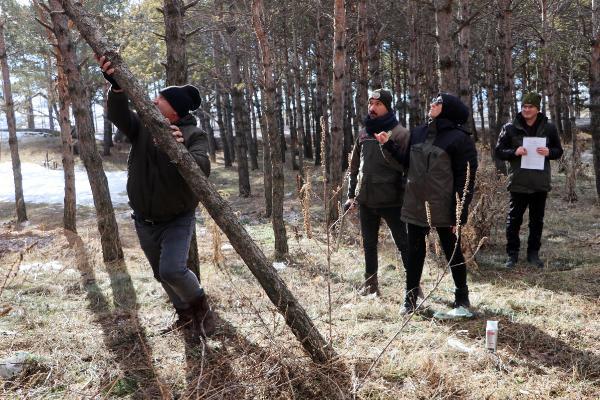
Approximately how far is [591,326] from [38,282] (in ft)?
17.4

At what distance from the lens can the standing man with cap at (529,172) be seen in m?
5.18

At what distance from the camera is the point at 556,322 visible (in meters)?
3.64

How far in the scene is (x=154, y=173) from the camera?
3.24m

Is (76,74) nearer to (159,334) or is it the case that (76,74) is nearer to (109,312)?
(109,312)

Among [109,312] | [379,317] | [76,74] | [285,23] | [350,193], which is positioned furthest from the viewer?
[285,23]

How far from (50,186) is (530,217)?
21.6 metres

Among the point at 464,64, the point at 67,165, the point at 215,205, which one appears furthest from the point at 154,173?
the point at 464,64

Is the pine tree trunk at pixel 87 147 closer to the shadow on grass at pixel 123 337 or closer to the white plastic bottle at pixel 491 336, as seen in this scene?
the shadow on grass at pixel 123 337

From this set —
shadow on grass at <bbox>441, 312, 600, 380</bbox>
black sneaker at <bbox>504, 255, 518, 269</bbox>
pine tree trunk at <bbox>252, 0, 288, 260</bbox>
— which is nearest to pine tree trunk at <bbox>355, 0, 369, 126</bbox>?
pine tree trunk at <bbox>252, 0, 288, 260</bbox>

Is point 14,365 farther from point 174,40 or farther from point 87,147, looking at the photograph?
point 87,147

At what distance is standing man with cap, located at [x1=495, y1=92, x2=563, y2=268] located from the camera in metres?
5.18

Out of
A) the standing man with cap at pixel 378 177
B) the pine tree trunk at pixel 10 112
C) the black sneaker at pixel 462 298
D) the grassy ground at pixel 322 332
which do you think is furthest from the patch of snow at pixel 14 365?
the pine tree trunk at pixel 10 112

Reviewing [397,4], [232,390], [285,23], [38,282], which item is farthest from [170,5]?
[397,4]

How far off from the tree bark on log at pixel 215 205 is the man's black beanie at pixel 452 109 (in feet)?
6.20
